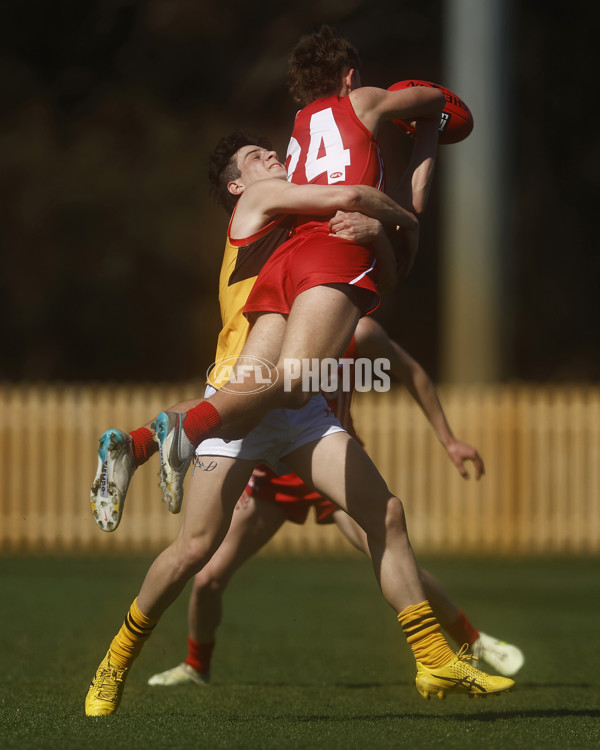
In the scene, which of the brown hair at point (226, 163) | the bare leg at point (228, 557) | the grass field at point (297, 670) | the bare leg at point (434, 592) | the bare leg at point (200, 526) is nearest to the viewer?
the grass field at point (297, 670)

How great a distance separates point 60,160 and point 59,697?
17.5m

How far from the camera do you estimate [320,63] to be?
17.2 feet

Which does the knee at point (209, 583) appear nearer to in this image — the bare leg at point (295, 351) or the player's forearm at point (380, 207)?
the bare leg at point (295, 351)

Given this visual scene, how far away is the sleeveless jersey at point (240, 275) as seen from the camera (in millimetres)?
5242

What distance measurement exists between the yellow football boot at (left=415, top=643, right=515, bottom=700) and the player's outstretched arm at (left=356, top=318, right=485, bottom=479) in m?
1.40

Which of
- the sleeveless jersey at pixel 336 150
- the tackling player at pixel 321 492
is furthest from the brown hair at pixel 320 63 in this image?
the tackling player at pixel 321 492

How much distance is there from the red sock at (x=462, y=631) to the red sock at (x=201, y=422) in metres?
2.02

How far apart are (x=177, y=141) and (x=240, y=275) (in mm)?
16945

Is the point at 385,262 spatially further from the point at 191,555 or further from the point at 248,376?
the point at 191,555

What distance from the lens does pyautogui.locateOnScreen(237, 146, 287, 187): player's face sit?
5.49m

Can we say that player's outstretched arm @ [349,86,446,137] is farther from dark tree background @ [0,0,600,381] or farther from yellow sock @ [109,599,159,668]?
dark tree background @ [0,0,600,381]

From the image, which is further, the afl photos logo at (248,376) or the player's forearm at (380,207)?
the player's forearm at (380,207)

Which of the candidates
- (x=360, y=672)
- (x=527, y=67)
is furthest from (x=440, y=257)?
(x=360, y=672)

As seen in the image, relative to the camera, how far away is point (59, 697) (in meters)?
5.53
